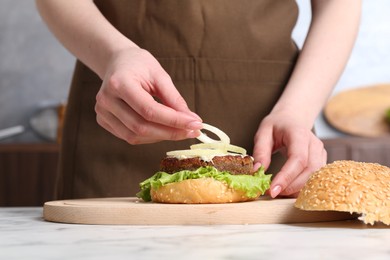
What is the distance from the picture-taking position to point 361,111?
166 inches

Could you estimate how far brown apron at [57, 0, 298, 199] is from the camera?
1947mm

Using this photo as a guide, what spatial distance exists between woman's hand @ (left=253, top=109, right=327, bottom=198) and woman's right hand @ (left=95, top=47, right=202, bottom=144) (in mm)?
247

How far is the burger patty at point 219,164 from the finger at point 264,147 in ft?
0.34

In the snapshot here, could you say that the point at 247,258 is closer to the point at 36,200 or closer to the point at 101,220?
the point at 101,220

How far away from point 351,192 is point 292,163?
346 mm

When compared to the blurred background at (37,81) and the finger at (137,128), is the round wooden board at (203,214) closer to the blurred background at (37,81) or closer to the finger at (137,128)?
the finger at (137,128)

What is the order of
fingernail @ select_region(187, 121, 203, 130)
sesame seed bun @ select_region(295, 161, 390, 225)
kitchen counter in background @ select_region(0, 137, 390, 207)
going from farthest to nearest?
kitchen counter in background @ select_region(0, 137, 390, 207) → fingernail @ select_region(187, 121, 203, 130) → sesame seed bun @ select_region(295, 161, 390, 225)

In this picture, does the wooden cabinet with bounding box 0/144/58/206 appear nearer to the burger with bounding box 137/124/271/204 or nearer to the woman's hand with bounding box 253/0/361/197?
the woman's hand with bounding box 253/0/361/197

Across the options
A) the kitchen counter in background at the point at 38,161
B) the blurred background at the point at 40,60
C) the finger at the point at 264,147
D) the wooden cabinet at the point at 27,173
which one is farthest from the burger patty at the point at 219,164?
the blurred background at the point at 40,60

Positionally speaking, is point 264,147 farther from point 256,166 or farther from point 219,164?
point 219,164

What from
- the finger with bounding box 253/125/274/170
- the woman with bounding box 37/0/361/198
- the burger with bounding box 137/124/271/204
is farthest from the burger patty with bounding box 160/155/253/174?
the woman with bounding box 37/0/361/198

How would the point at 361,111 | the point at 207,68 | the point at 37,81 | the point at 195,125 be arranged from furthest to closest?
the point at 37,81, the point at 361,111, the point at 207,68, the point at 195,125

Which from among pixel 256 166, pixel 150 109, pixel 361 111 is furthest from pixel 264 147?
pixel 361 111

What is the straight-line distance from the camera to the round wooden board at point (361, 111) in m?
4.10
